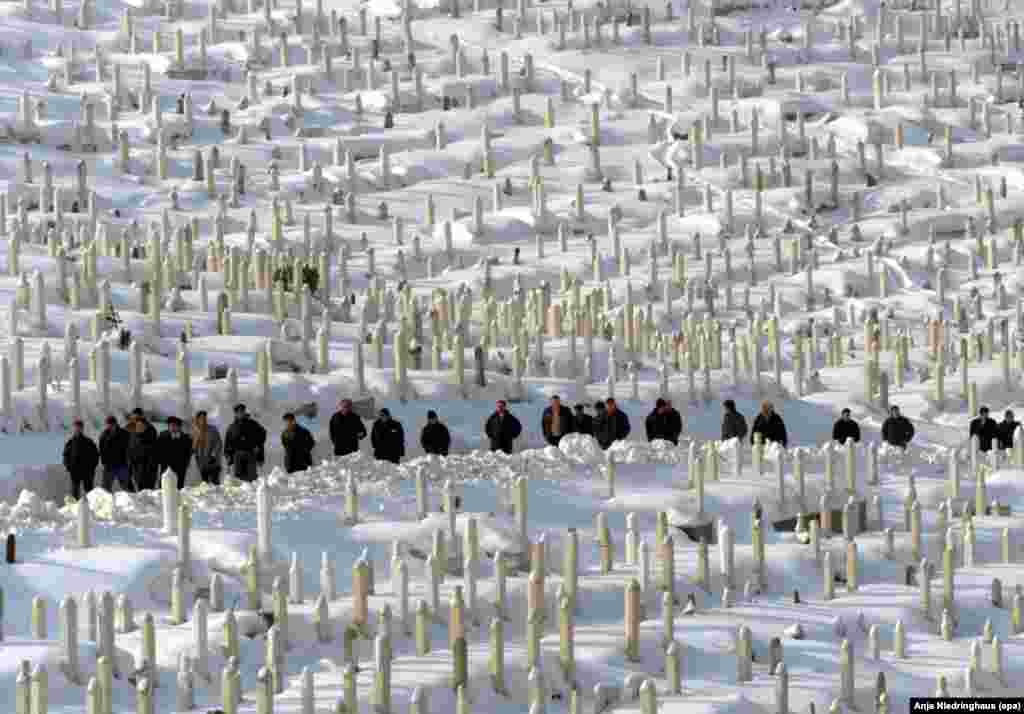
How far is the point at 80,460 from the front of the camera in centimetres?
3697

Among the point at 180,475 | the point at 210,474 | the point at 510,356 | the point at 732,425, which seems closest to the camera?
the point at 180,475

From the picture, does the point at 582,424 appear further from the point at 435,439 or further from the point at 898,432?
the point at 898,432

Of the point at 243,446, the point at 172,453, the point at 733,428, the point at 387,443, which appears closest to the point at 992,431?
the point at 733,428

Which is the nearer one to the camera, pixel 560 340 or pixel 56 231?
pixel 560 340

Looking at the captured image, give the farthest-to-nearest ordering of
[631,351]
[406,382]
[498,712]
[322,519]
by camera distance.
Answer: [631,351] → [406,382] → [322,519] → [498,712]

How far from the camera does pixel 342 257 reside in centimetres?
4866

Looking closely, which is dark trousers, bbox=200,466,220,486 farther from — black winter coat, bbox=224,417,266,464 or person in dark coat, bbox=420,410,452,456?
person in dark coat, bbox=420,410,452,456

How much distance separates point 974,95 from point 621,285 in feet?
39.7

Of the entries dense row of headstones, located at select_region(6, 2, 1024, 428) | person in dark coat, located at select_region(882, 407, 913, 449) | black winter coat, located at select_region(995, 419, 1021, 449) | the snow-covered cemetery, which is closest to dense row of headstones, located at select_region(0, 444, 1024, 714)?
the snow-covered cemetery

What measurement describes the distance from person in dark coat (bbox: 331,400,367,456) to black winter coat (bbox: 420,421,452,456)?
2.25 feet

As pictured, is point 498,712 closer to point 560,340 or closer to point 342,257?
point 560,340

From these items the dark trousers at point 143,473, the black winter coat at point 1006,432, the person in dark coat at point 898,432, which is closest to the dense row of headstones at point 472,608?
the dark trousers at point 143,473

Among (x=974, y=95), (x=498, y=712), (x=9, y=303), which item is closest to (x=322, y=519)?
(x=498, y=712)

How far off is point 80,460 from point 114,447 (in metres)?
0.43
